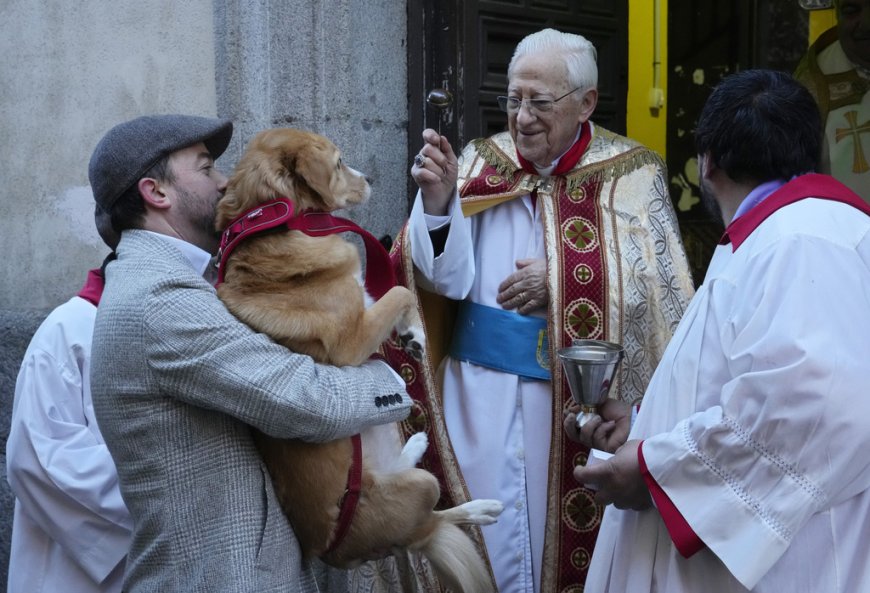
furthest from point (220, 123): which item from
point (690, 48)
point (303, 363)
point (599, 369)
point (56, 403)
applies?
point (690, 48)

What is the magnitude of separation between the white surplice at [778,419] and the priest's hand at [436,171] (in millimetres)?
1219

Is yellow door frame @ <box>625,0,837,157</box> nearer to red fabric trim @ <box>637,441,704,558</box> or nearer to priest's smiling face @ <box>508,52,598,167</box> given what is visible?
priest's smiling face @ <box>508,52,598,167</box>

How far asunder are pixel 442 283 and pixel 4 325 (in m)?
2.14

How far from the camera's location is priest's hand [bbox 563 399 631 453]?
297 centimetres

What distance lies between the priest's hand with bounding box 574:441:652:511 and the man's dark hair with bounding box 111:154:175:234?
1220 millimetres

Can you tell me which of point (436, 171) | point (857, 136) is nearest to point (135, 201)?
point (436, 171)

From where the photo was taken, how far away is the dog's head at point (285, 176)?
2637mm

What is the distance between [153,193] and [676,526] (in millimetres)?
1444

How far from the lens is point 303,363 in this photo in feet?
8.00

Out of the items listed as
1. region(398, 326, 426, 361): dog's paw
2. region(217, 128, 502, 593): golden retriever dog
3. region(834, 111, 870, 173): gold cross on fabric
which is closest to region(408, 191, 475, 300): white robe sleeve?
region(398, 326, 426, 361): dog's paw

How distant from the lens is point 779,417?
2.28 meters

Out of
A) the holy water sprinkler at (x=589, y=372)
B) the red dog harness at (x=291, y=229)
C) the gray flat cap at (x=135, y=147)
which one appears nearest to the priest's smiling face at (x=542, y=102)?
the holy water sprinkler at (x=589, y=372)

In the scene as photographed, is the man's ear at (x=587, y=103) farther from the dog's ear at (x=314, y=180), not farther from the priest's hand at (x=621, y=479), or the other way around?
the priest's hand at (x=621, y=479)

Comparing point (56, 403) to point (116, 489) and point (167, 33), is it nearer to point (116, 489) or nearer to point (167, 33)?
point (116, 489)
